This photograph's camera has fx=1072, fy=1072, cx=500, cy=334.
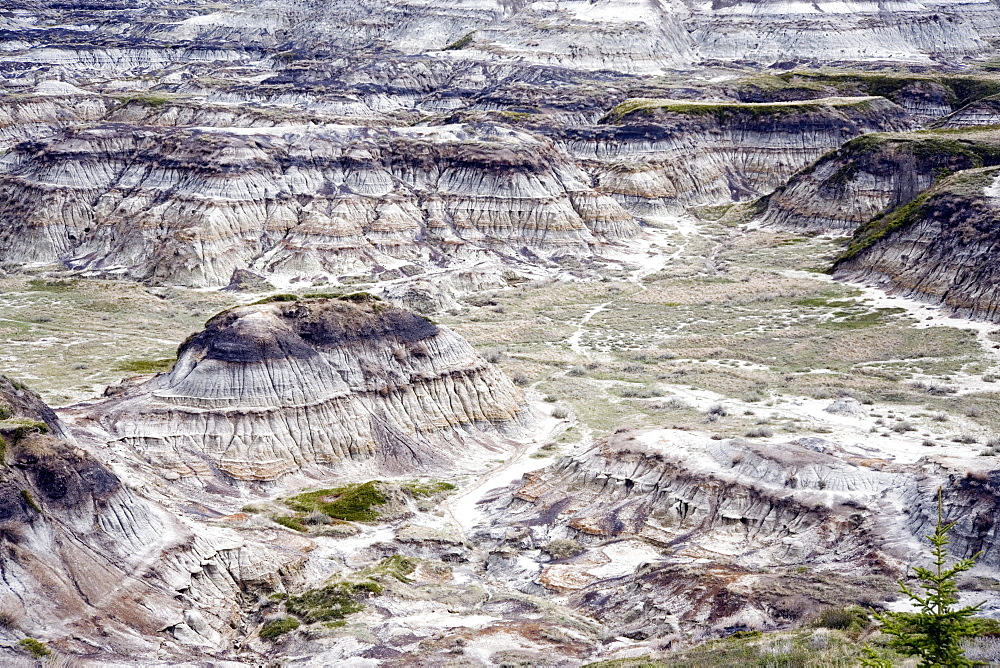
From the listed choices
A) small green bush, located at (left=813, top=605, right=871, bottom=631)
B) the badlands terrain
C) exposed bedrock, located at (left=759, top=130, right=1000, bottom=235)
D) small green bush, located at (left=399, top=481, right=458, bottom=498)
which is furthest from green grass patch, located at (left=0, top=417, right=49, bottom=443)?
exposed bedrock, located at (left=759, top=130, right=1000, bottom=235)

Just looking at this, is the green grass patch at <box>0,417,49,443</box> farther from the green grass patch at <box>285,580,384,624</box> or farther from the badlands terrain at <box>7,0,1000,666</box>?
the green grass patch at <box>285,580,384,624</box>

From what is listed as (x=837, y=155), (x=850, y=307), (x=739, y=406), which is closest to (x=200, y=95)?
(x=837, y=155)

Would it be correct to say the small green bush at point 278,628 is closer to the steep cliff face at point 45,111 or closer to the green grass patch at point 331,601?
the green grass patch at point 331,601

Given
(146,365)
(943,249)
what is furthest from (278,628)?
(943,249)

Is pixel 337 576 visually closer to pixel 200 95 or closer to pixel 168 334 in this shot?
pixel 168 334

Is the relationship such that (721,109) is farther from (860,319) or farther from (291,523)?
(291,523)
